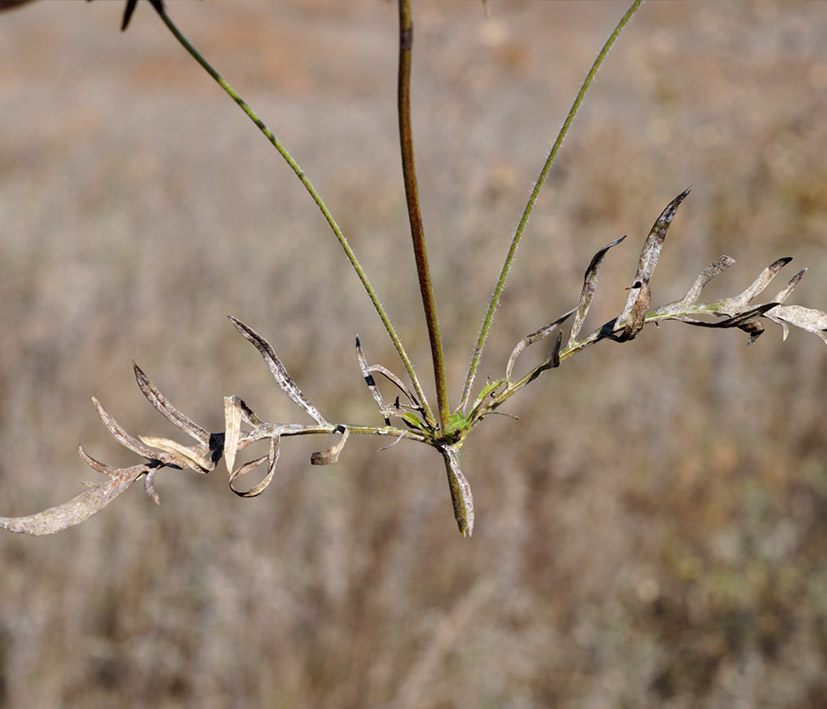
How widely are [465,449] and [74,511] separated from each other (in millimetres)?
2137

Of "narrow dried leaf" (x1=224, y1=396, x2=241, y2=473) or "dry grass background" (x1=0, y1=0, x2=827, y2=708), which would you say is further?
"dry grass background" (x1=0, y1=0, x2=827, y2=708)

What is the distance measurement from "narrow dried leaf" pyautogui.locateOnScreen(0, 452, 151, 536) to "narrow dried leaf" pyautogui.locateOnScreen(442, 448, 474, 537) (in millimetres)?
137

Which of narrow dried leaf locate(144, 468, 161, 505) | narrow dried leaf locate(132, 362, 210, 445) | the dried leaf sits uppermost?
narrow dried leaf locate(132, 362, 210, 445)

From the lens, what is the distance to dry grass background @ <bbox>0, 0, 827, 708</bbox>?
1697 millimetres

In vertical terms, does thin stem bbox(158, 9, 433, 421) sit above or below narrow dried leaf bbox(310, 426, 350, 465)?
above

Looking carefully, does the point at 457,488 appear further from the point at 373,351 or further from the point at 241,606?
the point at 373,351

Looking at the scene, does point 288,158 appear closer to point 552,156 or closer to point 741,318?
point 552,156

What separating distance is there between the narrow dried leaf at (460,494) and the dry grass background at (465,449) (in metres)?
1.36

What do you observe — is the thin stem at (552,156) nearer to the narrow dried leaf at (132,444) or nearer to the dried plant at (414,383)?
the dried plant at (414,383)

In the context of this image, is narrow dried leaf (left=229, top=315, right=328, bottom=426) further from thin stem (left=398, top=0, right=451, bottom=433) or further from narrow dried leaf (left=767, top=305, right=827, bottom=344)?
narrow dried leaf (left=767, top=305, right=827, bottom=344)

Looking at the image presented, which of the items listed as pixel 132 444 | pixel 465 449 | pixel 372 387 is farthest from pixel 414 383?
pixel 465 449

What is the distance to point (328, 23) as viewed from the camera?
1620cm

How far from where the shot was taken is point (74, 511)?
31 centimetres

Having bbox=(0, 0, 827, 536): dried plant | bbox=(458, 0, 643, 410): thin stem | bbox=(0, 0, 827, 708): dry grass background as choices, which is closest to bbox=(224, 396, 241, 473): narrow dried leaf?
bbox=(0, 0, 827, 536): dried plant
